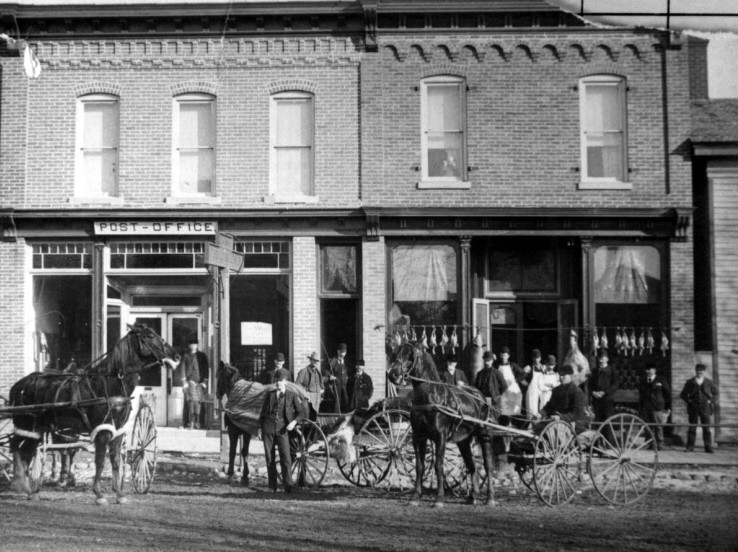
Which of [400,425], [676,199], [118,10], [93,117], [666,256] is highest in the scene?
[118,10]

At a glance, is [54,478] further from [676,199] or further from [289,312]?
[676,199]

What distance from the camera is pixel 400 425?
1105 cm

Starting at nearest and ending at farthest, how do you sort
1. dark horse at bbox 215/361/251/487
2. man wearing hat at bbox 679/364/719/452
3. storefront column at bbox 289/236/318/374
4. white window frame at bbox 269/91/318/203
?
dark horse at bbox 215/361/251/487 < man wearing hat at bbox 679/364/719/452 < storefront column at bbox 289/236/318/374 < white window frame at bbox 269/91/318/203

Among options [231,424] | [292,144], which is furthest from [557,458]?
[292,144]

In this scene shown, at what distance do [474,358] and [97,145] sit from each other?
29.1ft

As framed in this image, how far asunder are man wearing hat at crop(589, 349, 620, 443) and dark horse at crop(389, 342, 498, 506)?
5.22m

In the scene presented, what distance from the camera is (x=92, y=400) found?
31.9ft

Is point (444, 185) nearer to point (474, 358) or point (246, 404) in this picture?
point (474, 358)

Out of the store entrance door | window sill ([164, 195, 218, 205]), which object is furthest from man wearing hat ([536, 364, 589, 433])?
window sill ([164, 195, 218, 205])

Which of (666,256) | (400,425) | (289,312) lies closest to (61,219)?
(289,312)

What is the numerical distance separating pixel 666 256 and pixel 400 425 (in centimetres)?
787

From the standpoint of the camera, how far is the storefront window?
1652 cm

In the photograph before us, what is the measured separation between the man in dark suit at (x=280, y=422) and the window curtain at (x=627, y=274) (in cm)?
795

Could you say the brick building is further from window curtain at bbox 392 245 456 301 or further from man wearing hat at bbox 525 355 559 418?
man wearing hat at bbox 525 355 559 418
